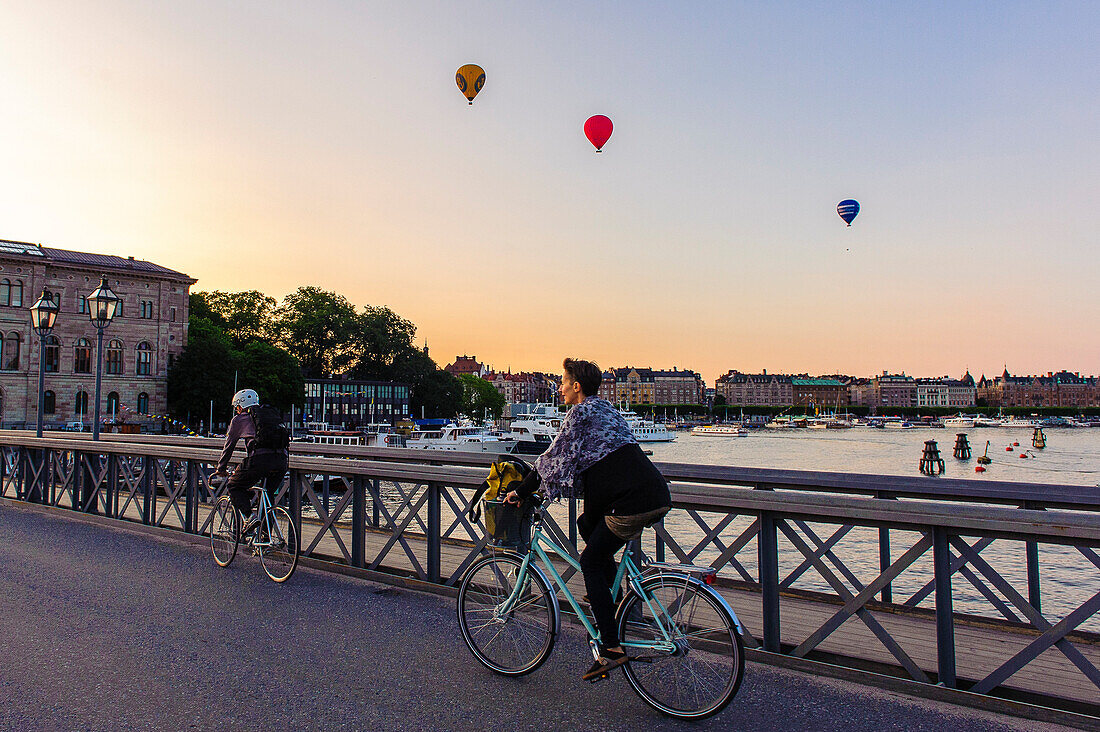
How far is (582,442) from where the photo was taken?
15.1 ft

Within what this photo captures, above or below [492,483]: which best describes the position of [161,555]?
below

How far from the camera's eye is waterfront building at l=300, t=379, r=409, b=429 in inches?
Answer: 3748

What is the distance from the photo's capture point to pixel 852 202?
32.9 m

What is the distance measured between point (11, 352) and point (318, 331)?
3470 cm

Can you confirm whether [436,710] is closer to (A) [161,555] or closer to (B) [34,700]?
(B) [34,700]

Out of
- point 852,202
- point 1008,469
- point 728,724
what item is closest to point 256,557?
point 728,724

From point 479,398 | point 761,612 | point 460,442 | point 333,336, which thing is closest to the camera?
point 761,612

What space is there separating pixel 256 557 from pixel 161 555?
1.42 meters

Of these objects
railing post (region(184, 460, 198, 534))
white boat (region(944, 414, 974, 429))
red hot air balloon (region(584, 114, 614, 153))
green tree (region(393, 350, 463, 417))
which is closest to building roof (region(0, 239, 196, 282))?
green tree (region(393, 350, 463, 417))

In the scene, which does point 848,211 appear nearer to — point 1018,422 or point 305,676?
point 305,676

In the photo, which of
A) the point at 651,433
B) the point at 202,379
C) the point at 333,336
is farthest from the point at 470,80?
the point at 651,433

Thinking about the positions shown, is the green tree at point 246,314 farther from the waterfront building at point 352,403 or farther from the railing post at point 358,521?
the railing post at point 358,521

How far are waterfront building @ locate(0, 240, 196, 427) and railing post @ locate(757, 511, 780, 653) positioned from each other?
7403 cm

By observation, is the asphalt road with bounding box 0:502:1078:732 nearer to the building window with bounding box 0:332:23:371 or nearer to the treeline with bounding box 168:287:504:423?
the building window with bounding box 0:332:23:371
